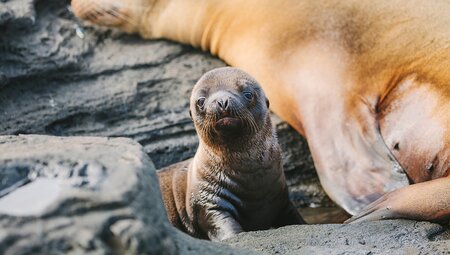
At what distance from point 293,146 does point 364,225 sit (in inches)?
82.0

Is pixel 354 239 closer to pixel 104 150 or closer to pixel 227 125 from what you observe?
pixel 227 125

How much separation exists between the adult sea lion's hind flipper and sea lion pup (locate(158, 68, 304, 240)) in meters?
0.53

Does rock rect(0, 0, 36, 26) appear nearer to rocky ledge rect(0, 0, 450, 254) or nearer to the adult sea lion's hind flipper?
rocky ledge rect(0, 0, 450, 254)

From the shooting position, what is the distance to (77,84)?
20.2ft

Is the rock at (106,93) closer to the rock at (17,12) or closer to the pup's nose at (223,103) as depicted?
the rock at (17,12)

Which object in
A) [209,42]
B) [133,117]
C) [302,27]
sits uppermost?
[302,27]

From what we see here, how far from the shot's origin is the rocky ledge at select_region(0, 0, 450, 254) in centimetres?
219

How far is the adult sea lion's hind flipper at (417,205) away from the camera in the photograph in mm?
4090

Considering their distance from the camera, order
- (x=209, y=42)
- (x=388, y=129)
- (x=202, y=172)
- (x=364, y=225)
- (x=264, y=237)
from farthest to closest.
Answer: (x=209, y=42), (x=388, y=129), (x=202, y=172), (x=364, y=225), (x=264, y=237)

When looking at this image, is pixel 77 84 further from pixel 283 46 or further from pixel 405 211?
pixel 405 211

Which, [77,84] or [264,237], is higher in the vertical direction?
[264,237]

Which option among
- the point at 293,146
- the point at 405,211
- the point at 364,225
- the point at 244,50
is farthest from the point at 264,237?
the point at 244,50

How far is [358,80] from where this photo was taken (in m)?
5.45

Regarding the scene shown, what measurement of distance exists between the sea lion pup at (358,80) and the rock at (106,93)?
412 millimetres
